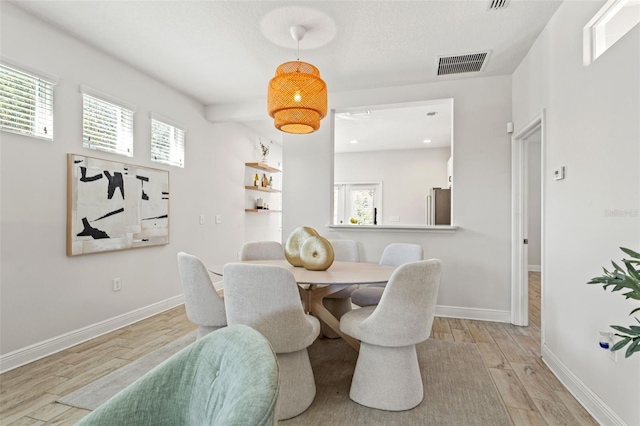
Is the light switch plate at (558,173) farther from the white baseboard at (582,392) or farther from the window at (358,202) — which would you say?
the window at (358,202)

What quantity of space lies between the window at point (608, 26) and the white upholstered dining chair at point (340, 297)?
2.19 meters

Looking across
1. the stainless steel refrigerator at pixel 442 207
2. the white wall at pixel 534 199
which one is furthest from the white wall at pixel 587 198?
the white wall at pixel 534 199

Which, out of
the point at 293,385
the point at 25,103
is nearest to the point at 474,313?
the point at 293,385

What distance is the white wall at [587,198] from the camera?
1.54 m

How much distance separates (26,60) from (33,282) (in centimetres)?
164

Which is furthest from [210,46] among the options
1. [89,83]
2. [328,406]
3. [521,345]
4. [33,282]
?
[521,345]

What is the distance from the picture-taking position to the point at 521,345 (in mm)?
2783

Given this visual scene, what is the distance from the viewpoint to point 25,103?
2.40 metres

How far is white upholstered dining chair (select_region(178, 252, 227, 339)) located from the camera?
6.68ft

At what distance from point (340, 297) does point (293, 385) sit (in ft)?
3.74

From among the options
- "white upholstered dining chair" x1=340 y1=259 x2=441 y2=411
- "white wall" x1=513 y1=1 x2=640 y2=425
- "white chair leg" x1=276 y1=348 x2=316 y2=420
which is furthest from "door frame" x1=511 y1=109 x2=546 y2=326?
"white chair leg" x1=276 y1=348 x2=316 y2=420

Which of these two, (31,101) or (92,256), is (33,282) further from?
(31,101)

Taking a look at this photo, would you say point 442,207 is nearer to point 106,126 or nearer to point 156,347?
point 156,347

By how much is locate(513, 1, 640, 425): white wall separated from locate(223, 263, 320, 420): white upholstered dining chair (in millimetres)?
1540
